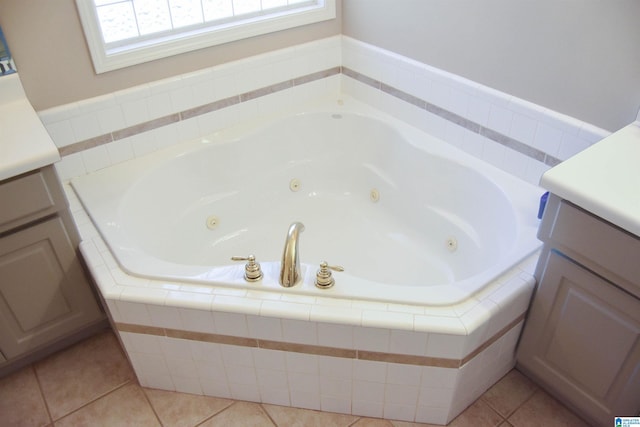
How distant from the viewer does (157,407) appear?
192cm

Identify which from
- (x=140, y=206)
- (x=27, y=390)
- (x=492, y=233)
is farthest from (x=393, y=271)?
(x=27, y=390)

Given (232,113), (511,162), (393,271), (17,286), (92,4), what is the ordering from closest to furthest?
(17,286) < (92,4) < (511,162) < (393,271) < (232,113)

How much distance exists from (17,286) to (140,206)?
0.56m

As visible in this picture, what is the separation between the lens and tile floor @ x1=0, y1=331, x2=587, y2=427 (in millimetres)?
1851

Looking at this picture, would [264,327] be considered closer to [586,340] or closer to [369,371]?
[369,371]

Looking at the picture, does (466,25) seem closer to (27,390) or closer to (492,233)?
(492,233)

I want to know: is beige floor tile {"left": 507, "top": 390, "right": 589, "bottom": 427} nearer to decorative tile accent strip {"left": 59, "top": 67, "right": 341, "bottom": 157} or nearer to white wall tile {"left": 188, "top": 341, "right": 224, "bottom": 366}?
white wall tile {"left": 188, "top": 341, "right": 224, "bottom": 366}

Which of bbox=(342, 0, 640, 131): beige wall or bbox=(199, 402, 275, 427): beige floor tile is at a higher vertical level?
bbox=(342, 0, 640, 131): beige wall

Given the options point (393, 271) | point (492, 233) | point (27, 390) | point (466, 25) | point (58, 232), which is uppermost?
point (466, 25)

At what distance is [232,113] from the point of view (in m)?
2.54

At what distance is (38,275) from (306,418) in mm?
1094

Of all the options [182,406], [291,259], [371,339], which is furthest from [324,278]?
[182,406]

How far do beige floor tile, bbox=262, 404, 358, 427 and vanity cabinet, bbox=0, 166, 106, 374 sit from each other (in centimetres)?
83

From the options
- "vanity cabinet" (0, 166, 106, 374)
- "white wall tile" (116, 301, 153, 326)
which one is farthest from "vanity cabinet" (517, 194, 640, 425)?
"vanity cabinet" (0, 166, 106, 374)
